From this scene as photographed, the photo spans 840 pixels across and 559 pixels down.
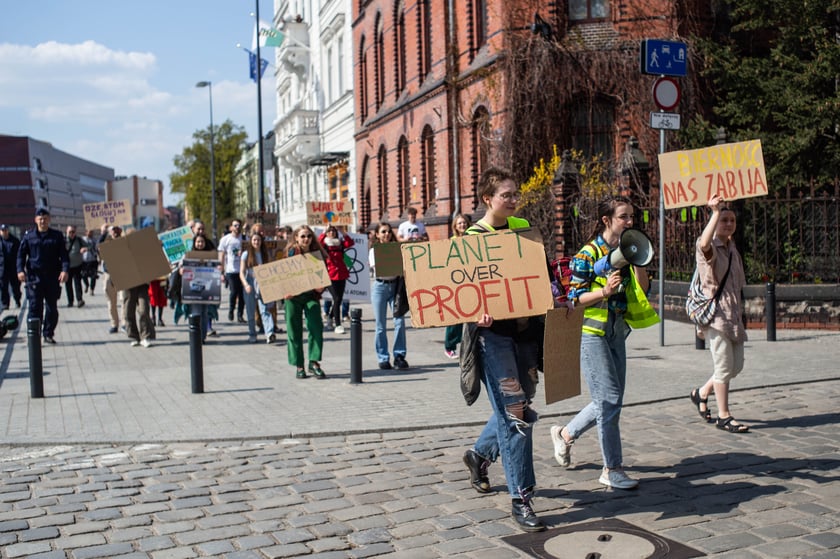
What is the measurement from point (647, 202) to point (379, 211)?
1799 cm

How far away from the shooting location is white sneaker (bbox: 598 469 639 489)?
5.98m

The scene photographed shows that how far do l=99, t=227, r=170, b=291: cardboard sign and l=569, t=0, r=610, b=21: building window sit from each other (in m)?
12.0

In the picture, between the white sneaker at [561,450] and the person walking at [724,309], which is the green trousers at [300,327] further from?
the white sneaker at [561,450]

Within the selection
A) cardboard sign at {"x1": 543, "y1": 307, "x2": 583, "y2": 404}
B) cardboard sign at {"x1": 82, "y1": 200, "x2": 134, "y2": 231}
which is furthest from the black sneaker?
cardboard sign at {"x1": 82, "y1": 200, "x2": 134, "y2": 231}

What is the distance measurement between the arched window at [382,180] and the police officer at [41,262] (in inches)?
763

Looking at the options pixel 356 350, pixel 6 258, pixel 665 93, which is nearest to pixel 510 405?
pixel 356 350

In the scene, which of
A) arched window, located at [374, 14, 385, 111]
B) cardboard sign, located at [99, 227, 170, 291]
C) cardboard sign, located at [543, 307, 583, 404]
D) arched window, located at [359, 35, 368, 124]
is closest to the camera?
cardboard sign, located at [543, 307, 583, 404]

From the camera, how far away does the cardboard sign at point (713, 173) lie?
970cm

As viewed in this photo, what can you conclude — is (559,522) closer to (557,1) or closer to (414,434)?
(414,434)

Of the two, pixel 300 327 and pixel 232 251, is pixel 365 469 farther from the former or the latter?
pixel 232 251

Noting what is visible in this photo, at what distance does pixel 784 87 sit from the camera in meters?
17.5

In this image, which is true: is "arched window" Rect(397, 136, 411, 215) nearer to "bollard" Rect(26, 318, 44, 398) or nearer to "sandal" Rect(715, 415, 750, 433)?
"bollard" Rect(26, 318, 44, 398)

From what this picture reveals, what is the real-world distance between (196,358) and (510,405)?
5.55m

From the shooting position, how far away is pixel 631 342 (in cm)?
1359
